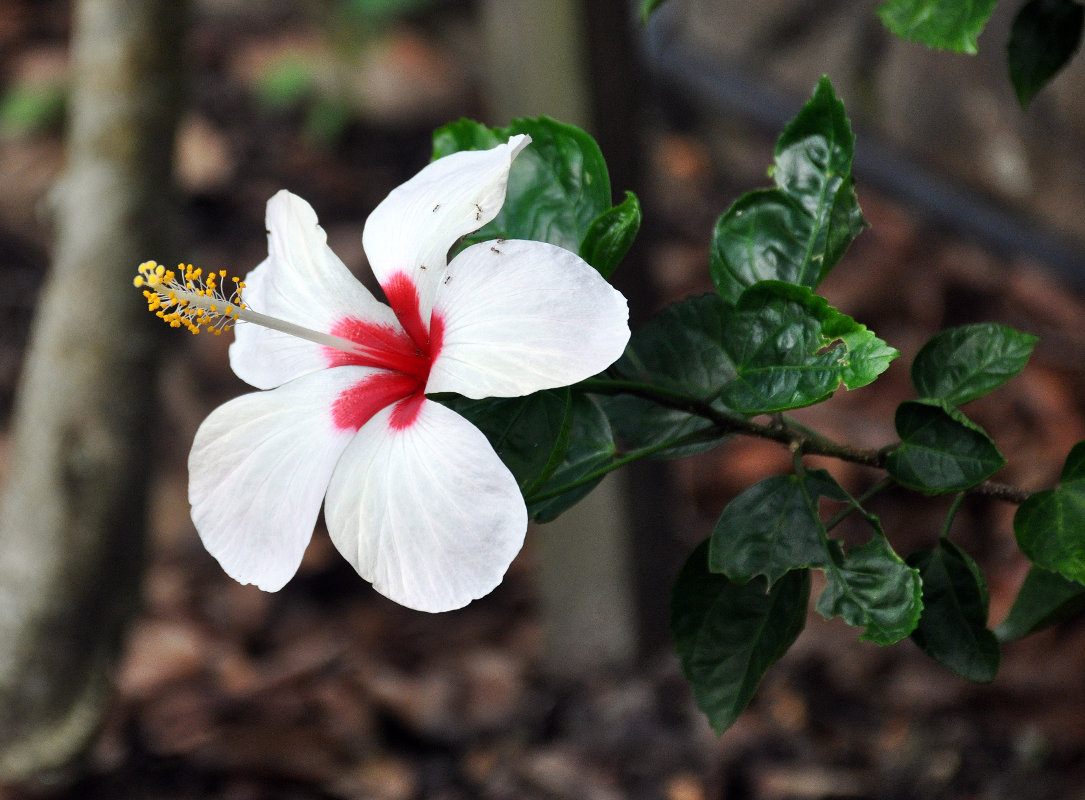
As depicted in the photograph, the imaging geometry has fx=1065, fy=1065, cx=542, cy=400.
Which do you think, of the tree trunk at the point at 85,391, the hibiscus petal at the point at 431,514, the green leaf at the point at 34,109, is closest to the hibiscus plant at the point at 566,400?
the hibiscus petal at the point at 431,514

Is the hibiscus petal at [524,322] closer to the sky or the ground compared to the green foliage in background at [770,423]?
closer to the sky

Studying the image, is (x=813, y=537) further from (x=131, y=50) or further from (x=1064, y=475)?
(x=131, y=50)

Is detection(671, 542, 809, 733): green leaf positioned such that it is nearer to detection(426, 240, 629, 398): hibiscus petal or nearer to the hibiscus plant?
the hibiscus plant

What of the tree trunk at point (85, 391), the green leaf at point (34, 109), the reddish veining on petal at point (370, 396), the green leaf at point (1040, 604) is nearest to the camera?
the reddish veining on petal at point (370, 396)

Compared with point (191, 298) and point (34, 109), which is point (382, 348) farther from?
point (34, 109)

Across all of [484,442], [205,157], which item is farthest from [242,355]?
[205,157]

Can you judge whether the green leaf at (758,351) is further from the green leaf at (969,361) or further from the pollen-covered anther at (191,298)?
the pollen-covered anther at (191,298)

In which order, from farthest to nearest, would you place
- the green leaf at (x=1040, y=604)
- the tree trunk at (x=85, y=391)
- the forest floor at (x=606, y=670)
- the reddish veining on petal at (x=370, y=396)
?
the forest floor at (x=606, y=670)
the tree trunk at (x=85, y=391)
the green leaf at (x=1040, y=604)
the reddish veining on petal at (x=370, y=396)

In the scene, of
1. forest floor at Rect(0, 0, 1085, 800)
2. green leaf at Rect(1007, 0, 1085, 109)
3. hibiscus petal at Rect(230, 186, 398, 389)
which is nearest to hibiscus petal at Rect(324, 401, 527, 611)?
hibiscus petal at Rect(230, 186, 398, 389)
